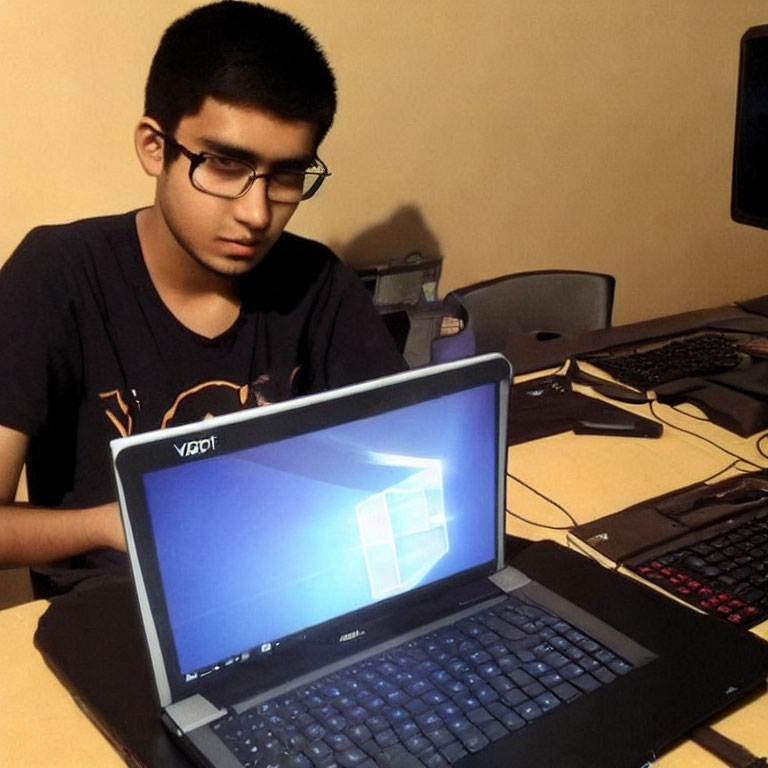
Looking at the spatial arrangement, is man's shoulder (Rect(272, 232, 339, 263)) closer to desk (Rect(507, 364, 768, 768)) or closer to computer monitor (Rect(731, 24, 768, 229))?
desk (Rect(507, 364, 768, 768))

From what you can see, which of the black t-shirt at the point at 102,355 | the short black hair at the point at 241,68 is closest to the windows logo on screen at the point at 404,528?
the black t-shirt at the point at 102,355

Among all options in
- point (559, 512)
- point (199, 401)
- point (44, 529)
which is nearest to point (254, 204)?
point (199, 401)

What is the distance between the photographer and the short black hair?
1.13 meters

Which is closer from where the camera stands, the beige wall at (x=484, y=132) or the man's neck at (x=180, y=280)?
the man's neck at (x=180, y=280)

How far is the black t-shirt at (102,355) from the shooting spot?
3.72ft

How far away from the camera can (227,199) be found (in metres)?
1.15

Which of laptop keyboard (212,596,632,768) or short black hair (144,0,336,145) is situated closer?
laptop keyboard (212,596,632,768)

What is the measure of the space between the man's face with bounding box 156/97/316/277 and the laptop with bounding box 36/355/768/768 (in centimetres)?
44

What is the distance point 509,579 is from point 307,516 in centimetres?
27

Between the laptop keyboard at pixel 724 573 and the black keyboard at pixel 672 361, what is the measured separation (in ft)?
1.74

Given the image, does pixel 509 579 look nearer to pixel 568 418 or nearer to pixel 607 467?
pixel 607 467

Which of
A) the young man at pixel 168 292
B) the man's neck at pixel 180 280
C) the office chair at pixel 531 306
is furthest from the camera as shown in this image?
the office chair at pixel 531 306

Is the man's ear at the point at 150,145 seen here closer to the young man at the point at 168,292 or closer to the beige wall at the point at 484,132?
the young man at the point at 168,292

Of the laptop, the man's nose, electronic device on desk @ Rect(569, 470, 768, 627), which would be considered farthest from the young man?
electronic device on desk @ Rect(569, 470, 768, 627)
